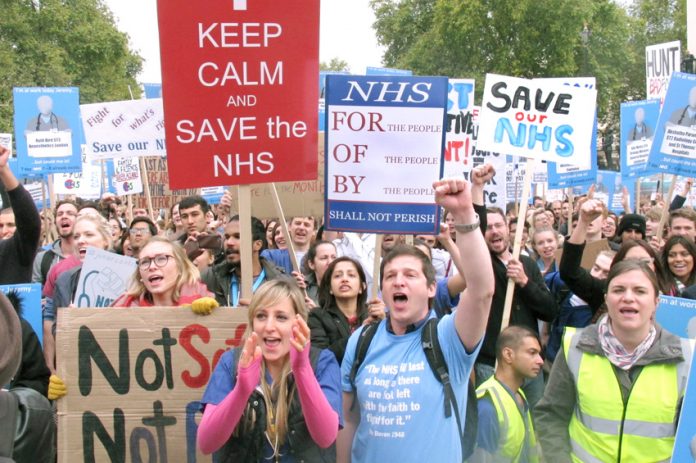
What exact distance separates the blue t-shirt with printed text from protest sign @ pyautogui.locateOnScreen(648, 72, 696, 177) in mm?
5873

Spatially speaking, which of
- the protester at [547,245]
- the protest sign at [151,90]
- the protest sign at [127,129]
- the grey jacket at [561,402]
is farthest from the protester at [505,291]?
the protest sign at [151,90]

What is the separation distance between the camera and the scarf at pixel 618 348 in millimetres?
3629

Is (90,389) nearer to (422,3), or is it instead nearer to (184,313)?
(184,313)

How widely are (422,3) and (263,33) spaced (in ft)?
137

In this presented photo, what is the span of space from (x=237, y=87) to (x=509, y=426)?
209 centimetres

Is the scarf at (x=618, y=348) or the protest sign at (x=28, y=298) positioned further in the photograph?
the protest sign at (x=28, y=298)

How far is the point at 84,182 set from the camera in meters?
17.8

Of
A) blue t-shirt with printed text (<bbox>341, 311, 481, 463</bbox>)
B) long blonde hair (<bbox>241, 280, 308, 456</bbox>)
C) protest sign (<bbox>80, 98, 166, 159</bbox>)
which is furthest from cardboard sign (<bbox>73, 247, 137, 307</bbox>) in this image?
protest sign (<bbox>80, 98, 166, 159</bbox>)

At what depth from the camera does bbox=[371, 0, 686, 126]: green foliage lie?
128 ft

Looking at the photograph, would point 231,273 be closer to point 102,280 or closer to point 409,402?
point 102,280

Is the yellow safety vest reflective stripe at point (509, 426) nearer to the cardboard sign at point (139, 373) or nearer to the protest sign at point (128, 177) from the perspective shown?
the cardboard sign at point (139, 373)

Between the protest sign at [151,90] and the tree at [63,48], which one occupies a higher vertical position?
the tree at [63,48]

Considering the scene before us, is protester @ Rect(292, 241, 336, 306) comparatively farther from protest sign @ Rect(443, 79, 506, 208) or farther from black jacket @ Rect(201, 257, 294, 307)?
protest sign @ Rect(443, 79, 506, 208)

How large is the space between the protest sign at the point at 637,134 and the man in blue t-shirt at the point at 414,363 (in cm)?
968
